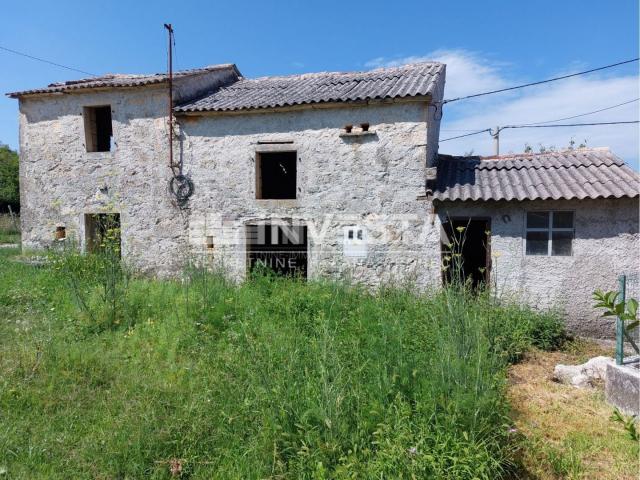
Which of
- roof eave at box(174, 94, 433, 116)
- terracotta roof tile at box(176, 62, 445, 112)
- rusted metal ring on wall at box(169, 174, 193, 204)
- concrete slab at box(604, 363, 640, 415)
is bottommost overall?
concrete slab at box(604, 363, 640, 415)

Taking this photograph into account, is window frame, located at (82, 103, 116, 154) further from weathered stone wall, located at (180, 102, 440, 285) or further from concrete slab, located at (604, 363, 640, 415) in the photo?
concrete slab, located at (604, 363, 640, 415)

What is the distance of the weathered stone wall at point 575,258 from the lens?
20.4 ft

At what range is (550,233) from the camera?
651 centimetres

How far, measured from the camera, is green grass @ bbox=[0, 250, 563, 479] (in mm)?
2658

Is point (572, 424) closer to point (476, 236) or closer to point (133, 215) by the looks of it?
point (476, 236)

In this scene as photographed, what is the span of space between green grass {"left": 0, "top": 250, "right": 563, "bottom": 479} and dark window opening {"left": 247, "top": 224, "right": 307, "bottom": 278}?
9.67 feet

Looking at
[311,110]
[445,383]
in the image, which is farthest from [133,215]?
[445,383]

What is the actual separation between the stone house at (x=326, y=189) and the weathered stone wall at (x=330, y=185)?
0.03 m

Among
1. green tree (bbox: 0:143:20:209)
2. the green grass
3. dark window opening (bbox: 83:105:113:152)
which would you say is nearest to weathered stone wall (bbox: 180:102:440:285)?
the green grass

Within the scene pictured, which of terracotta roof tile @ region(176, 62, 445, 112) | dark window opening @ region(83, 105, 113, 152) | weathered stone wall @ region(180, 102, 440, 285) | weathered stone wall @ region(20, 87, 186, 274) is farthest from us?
dark window opening @ region(83, 105, 113, 152)

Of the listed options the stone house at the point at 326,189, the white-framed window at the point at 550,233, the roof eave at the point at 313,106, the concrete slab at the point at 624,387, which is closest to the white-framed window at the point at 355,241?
the stone house at the point at 326,189

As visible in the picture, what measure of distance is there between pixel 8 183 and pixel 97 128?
21452 mm

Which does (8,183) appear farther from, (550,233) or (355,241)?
(550,233)

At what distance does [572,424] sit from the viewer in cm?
364
